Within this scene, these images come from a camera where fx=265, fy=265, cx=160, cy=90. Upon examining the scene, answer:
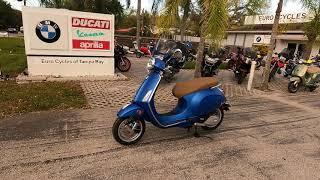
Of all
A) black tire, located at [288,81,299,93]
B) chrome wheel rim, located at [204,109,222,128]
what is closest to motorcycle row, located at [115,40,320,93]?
black tire, located at [288,81,299,93]

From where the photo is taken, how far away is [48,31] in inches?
307

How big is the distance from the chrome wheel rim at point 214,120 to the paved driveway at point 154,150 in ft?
0.56

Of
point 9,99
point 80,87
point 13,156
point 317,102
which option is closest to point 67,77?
point 80,87

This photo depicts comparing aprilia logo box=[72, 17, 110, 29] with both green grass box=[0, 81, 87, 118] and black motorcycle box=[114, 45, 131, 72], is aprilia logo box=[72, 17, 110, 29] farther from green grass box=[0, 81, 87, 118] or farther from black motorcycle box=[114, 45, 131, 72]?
green grass box=[0, 81, 87, 118]

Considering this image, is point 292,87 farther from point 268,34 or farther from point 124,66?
point 268,34

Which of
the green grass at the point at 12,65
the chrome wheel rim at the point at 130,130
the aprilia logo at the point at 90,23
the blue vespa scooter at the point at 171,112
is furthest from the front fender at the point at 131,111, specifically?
the green grass at the point at 12,65

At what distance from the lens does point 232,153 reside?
162 inches

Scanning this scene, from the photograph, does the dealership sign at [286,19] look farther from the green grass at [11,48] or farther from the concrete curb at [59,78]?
the green grass at [11,48]

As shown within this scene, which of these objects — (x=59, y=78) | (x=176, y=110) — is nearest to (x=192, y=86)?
(x=176, y=110)

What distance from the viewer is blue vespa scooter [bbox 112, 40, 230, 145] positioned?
157 inches

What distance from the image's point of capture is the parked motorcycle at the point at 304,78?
30.4 ft

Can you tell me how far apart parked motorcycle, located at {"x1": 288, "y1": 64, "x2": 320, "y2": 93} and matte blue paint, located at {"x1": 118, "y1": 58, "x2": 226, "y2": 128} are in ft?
18.5

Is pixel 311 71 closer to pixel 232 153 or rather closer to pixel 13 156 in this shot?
pixel 232 153

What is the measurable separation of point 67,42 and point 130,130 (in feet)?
16.8
